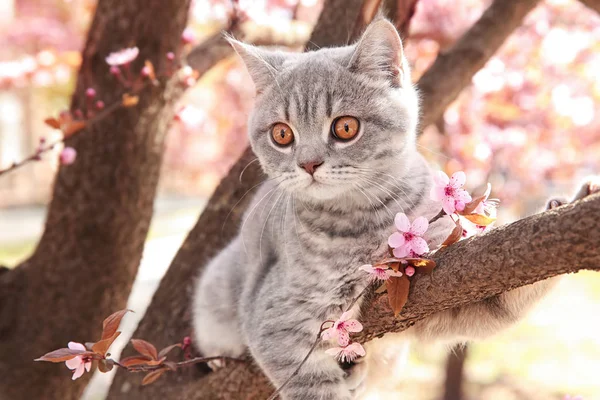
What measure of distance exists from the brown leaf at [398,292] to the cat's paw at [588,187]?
0.42 m

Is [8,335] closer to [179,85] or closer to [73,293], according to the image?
[73,293]

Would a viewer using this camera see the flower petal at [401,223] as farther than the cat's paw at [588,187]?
Yes

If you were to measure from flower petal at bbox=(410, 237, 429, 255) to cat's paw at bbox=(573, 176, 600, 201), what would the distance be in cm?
35

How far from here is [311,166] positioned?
1.76 meters

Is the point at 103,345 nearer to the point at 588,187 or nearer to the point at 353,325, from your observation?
the point at 353,325

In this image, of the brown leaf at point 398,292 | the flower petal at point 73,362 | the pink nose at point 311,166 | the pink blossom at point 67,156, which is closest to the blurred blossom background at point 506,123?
the pink blossom at point 67,156

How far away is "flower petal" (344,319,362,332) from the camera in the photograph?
1603mm

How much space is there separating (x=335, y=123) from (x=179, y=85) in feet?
3.90

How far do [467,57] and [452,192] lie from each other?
1379mm

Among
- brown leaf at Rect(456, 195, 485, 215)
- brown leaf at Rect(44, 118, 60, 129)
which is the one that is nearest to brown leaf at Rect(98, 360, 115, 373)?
brown leaf at Rect(456, 195, 485, 215)

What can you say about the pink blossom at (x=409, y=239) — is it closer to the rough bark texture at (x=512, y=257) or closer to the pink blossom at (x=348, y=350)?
the rough bark texture at (x=512, y=257)

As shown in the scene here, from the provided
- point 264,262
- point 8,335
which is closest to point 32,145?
point 8,335

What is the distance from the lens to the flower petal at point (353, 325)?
160 centimetres

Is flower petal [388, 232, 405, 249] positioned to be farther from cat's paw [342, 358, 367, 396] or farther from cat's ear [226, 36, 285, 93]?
cat's ear [226, 36, 285, 93]
